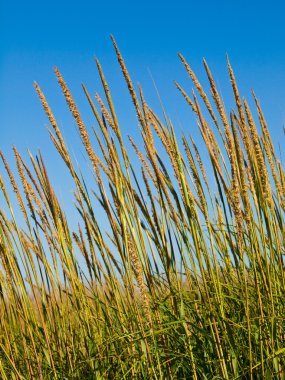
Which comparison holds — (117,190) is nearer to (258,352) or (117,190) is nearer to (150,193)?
(150,193)

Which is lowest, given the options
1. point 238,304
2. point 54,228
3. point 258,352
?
point 258,352

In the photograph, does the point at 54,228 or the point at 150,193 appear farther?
the point at 54,228

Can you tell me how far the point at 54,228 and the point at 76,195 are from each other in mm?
188

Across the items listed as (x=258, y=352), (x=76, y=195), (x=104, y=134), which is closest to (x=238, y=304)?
(x=258, y=352)

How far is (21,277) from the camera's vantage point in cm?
234

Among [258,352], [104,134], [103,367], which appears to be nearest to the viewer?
[104,134]

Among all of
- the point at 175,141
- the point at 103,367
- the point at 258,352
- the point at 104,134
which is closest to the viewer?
the point at 104,134

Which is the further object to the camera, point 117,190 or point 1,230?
point 1,230

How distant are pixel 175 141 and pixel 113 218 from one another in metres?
0.37

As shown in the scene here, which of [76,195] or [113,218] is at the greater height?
[76,195]

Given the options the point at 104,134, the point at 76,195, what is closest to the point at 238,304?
the point at 76,195

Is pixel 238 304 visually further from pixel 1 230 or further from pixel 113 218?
pixel 1 230

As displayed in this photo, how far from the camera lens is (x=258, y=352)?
2.26m

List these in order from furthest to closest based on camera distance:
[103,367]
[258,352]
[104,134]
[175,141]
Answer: [103,367]
[258,352]
[175,141]
[104,134]
